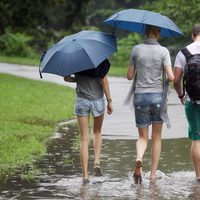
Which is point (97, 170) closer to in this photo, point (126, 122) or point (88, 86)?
point (88, 86)

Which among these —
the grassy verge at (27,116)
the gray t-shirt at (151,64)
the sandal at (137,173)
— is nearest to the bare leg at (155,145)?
the sandal at (137,173)

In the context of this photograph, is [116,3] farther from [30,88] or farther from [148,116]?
[148,116]

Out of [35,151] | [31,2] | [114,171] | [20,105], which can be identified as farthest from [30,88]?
[114,171]

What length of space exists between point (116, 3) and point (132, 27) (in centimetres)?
4859

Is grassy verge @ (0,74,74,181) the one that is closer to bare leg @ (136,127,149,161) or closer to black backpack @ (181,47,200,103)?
bare leg @ (136,127,149,161)

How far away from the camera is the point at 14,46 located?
154 feet

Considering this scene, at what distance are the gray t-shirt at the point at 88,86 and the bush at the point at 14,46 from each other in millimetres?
37418

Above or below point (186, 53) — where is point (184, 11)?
above

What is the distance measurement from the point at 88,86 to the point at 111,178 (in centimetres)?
119

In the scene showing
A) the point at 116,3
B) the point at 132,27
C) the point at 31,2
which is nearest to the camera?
the point at 132,27

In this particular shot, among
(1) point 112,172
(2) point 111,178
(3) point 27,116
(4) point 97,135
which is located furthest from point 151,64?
(3) point 27,116

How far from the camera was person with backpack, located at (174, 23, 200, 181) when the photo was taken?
8867 mm

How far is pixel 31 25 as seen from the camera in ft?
103

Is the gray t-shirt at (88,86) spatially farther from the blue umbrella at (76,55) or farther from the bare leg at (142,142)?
the bare leg at (142,142)
